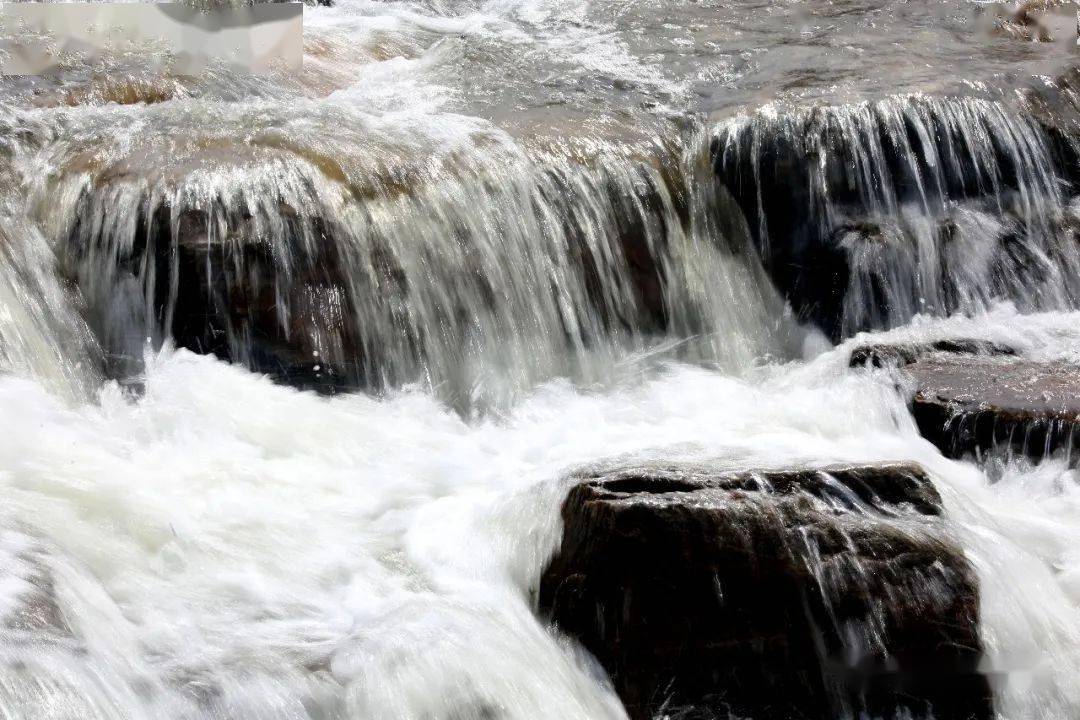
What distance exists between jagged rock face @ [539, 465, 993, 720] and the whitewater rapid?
129 mm

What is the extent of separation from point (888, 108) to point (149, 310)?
4.35m

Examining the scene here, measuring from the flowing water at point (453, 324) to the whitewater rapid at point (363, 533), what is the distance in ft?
0.05

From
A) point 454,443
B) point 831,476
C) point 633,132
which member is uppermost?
point 633,132

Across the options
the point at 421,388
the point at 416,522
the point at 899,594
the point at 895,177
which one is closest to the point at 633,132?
the point at 895,177

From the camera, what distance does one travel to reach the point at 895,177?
6559mm

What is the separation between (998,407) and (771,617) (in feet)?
6.30

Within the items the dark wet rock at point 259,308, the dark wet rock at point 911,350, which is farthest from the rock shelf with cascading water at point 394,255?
the dark wet rock at point 911,350

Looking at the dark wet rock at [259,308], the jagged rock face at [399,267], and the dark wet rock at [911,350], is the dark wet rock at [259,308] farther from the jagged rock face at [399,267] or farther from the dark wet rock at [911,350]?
the dark wet rock at [911,350]

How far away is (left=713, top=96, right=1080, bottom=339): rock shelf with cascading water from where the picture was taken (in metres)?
6.31

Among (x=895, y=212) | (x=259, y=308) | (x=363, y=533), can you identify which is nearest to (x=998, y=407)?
(x=895, y=212)

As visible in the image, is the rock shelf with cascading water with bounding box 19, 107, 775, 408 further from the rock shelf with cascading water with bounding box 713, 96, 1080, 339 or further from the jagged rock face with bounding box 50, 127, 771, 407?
the rock shelf with cascading water with bounding box 713, 96, 1080, 339

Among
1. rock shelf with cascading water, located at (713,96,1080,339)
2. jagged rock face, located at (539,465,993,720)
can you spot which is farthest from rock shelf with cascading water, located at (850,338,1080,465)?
jagged rock face, located at (539,465,993,720)

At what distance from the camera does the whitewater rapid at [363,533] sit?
287 cm

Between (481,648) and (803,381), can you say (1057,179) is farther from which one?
(481,648)
